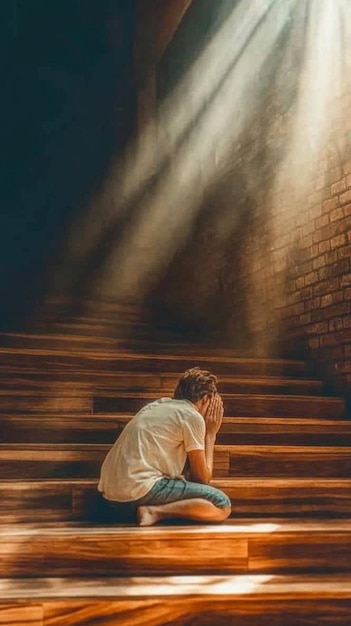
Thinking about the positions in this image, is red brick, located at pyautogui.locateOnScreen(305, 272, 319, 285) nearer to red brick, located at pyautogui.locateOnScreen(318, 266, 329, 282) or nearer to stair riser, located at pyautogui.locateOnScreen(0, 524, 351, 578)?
red brick, located at pyautogui.locateOnScreen(318, 266, 329, 282)

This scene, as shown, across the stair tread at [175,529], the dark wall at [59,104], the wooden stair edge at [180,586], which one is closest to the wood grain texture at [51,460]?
the stair tread at [175,529]

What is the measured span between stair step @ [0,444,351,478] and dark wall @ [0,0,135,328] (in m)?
4.61

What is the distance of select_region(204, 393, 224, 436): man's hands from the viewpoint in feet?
11.8

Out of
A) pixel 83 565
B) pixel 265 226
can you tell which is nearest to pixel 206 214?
pixel 265 226

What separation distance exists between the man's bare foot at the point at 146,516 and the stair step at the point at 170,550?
0.16 feet

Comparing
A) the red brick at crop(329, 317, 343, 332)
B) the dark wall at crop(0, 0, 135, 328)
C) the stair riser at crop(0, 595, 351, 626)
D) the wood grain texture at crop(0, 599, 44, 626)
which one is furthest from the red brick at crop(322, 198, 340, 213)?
the dark wall at crop(0, 0, 135, 328)

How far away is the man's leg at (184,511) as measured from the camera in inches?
131

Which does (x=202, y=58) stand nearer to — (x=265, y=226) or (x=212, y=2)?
(x=212, y=2)

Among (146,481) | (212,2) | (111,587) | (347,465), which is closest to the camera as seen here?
(111,587)

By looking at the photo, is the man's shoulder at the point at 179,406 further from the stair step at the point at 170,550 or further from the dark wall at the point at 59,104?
the dark wall at the point at 59,104

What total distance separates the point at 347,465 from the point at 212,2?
477 centimetres

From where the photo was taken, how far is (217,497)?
343 cm

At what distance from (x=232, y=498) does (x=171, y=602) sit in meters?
1.01

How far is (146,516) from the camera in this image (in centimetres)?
331
